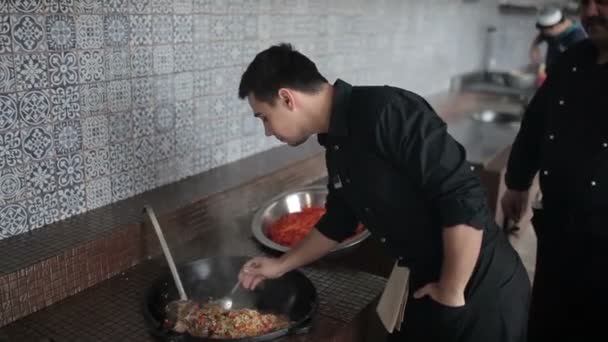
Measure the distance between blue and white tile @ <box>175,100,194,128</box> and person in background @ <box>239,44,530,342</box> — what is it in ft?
2.06

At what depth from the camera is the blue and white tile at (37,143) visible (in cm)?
127

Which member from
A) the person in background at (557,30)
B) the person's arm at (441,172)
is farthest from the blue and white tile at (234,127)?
the person in background at (557,30)

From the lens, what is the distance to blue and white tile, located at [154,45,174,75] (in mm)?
1582

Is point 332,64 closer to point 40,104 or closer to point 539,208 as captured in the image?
point 539,208

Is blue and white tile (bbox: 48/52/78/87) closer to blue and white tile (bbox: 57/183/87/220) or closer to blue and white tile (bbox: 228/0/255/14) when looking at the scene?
blue and white tile (bbox: 57/183/87/220)

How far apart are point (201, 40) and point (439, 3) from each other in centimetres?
206

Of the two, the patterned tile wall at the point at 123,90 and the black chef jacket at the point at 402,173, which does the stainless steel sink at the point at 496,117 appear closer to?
the patterned tile wall at the point at 123,90

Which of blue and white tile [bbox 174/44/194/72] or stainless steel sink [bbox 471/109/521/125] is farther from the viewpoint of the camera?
stainless steel sink [bbox 471/109/521/125]

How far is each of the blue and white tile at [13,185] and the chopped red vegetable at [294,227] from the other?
0.67 meters

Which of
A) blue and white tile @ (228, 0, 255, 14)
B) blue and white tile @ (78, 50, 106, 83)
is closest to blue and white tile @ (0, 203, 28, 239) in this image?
blue and white tile @ (78, 50, 106, 83)

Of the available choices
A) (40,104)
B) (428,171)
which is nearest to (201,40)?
(40,104)

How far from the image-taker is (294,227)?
1678 mm

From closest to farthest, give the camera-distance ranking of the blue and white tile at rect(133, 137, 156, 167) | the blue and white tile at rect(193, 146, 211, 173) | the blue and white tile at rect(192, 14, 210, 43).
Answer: the blue and white tile at rect(133, 137, 156, 167), the blue and white tile at rect(192, 14, 210, 43), the blue and white tile at rect(193, 146, 211, 173)

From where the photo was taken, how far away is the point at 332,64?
2408 mm
